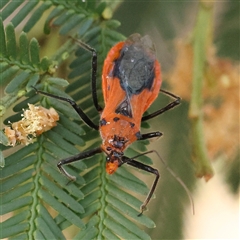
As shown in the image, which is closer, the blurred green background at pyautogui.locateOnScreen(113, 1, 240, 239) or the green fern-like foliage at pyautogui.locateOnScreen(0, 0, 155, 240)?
the green fern-like foliage at pyautogui.locateOnScreen(0, 0, 155, 240)

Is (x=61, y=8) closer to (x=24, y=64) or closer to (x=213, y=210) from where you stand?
(x=24, y=64)

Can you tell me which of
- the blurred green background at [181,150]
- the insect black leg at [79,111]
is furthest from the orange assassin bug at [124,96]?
the blurred green background at [181,150]

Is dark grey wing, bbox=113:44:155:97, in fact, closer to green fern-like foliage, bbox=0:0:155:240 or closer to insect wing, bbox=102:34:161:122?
insect wing, bbox=102:34:161:122

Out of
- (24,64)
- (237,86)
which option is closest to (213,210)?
(237,86)

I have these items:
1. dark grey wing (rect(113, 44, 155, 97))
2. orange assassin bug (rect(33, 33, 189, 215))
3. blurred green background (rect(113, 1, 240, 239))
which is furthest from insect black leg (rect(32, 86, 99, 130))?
blurred green background (rect(113, 1, 240, 239))

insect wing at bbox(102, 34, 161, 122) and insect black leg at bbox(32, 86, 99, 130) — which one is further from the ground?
insect wing at bbox(102, 34, 161, 122)

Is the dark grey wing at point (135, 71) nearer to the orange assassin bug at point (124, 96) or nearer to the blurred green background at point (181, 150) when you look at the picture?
the orange assassin bug at point (124, 96)
